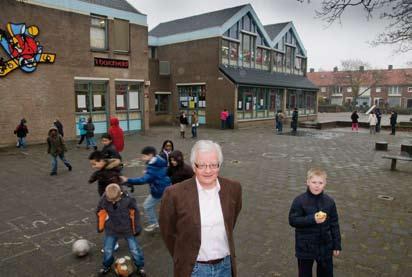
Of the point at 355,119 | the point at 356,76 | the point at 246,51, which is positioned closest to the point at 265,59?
the point at 246,51

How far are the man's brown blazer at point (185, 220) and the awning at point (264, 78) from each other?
73.9ft

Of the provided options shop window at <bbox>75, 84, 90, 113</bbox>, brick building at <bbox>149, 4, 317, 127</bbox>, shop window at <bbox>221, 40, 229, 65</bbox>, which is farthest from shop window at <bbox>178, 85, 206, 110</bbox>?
shop window at <bbox>75, 84, 90, 113</bbox>

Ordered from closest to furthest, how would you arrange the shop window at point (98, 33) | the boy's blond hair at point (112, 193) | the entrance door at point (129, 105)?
the boy's blond hair at point (112, 193)
the shop window at point (98, 33)
the entrance door at point (129, 105)

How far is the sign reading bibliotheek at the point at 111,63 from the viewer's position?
18359mm

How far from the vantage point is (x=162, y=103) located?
2902 cm

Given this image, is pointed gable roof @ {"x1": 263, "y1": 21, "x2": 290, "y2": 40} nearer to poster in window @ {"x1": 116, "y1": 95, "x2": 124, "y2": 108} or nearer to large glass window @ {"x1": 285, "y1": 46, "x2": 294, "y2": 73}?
large glass window @ {"x1": 285, "y1": 46, "x2": 294, "y2": 73}

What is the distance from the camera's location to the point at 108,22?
18.8 meters

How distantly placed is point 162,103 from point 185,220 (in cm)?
2706

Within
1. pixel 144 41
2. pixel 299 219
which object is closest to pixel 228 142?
pixel 144 41

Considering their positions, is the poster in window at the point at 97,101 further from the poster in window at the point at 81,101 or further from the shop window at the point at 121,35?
the shop window at the point at 121,35

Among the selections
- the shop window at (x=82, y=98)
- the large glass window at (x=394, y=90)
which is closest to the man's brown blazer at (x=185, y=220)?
the shop window at (x=82, y=98)

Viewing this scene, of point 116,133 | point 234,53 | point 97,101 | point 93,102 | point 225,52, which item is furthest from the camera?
point 234,53

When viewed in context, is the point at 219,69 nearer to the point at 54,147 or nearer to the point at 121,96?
the point at 121,96

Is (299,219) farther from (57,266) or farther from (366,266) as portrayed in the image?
(57,266)
